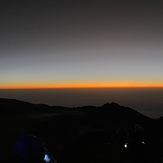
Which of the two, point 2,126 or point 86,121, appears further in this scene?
point 86,121

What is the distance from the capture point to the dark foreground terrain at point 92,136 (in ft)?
33.5

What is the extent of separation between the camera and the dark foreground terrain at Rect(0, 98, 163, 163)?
33.5 feet

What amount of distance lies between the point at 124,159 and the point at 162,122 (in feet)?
66.5

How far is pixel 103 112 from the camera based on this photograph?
34281mm

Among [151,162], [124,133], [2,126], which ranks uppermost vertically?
[124,133]

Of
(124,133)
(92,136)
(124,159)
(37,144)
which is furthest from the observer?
(92,136)

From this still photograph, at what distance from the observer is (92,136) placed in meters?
21.0

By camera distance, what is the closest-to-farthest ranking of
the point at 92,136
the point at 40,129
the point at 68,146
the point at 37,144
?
the point at 37,144, the point at 68,146, the point at 92,136, the point at 40,129

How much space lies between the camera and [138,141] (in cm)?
997

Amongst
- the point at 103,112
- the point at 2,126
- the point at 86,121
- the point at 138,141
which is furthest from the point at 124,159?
the point at 103,112

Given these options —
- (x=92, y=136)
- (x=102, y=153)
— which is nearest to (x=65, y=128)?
(x=92, y=136)

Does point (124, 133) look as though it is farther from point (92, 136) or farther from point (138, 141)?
point (92, 136)

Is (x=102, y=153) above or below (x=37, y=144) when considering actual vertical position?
below

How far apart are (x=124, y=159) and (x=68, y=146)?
357 inches
